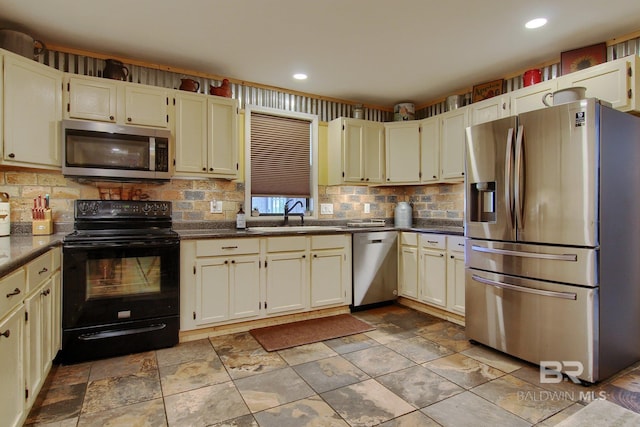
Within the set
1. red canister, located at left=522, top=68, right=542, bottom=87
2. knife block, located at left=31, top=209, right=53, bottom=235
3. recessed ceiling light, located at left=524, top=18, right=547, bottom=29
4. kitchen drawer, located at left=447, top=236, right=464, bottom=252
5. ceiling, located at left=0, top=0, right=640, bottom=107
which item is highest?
ceiling, located at left=0, top=0, right=640, bottom=107

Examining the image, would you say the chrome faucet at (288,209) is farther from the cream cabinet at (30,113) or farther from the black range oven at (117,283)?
the cream cabinet at (30,113)

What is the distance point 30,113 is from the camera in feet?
8.50

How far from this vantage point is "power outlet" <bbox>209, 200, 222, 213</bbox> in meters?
3.60

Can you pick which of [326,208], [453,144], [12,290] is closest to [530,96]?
[453,144]

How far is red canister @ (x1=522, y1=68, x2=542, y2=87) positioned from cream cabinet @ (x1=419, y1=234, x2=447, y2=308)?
1585 millimetres

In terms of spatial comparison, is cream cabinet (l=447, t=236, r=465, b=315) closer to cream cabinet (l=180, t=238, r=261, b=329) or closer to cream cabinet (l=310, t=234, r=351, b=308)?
cream cabinet (l=310, t=234, r=351, b=308)

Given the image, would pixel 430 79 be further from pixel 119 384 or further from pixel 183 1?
pixel 119 384

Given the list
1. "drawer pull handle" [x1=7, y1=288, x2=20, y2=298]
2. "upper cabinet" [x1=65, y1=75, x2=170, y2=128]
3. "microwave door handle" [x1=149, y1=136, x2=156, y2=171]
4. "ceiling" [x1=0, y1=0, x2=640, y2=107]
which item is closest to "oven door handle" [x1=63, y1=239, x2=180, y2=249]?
"microwave door handle" [x1=149, y1=136, x2=156, y2=171]

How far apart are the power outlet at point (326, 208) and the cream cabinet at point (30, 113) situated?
257cm

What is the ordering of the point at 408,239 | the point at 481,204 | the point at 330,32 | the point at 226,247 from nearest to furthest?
the point at 330,32 < the point at 481,204 < the point at 226,247 < the point at 408,239

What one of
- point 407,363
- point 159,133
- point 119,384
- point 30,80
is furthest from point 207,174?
point 407,363

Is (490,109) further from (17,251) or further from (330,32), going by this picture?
(17,251)

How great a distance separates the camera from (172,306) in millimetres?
2832

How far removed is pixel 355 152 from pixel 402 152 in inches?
23.2
